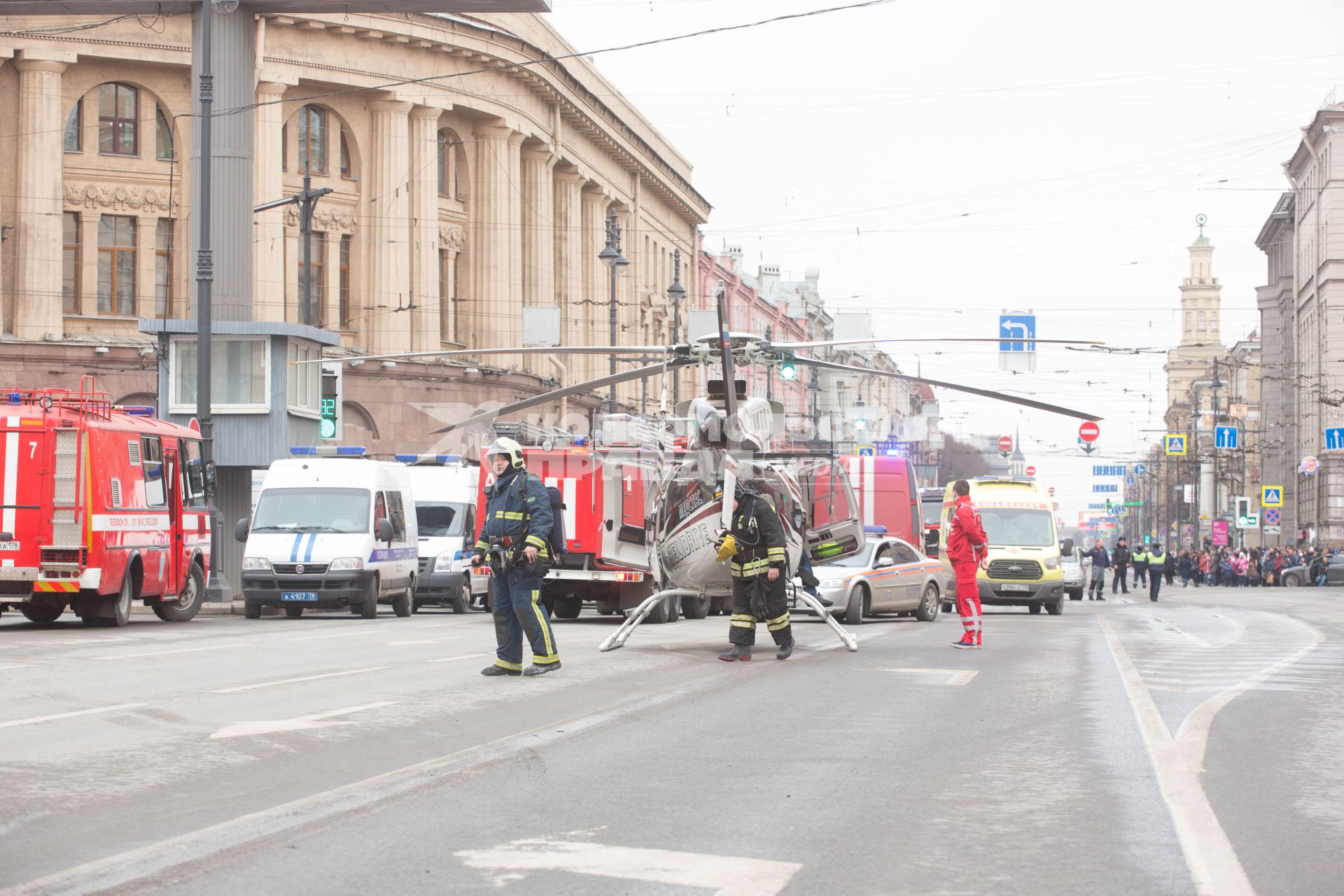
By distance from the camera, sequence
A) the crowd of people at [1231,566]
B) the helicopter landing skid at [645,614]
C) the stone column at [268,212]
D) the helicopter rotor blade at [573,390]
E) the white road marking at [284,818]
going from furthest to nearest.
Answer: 1. the crowd of people at [1231,566]
2. the stone column at [268,212]
3. the helicopter rotor blade at [573,390]
4. the helicopter landing skid at [645,614]
5. the white road marking at [284,818]

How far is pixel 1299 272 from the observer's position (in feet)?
299

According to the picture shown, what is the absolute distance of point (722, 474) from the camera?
17641 millimetres

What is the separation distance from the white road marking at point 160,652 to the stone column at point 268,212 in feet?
105

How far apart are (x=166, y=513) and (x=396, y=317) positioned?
29372 mm

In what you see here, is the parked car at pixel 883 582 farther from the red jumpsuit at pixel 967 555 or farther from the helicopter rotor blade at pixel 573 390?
the helicopter rotor blade at pixel 573 390

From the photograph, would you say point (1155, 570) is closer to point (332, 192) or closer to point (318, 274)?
point (332, 192)

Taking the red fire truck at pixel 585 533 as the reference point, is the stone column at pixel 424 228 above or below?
above

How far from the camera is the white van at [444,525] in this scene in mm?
32500

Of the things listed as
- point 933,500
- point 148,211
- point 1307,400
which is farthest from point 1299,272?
point 148,211

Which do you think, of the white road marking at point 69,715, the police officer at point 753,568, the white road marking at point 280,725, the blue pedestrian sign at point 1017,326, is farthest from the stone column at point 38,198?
the white road marking at point 280,725

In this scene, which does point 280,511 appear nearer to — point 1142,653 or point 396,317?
point 1142,653

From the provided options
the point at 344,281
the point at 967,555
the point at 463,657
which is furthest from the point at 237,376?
the point at 344,281

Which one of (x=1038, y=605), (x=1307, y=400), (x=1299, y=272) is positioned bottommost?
(x=1038, y=605)

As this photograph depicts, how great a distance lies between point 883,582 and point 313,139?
30.7 metres
